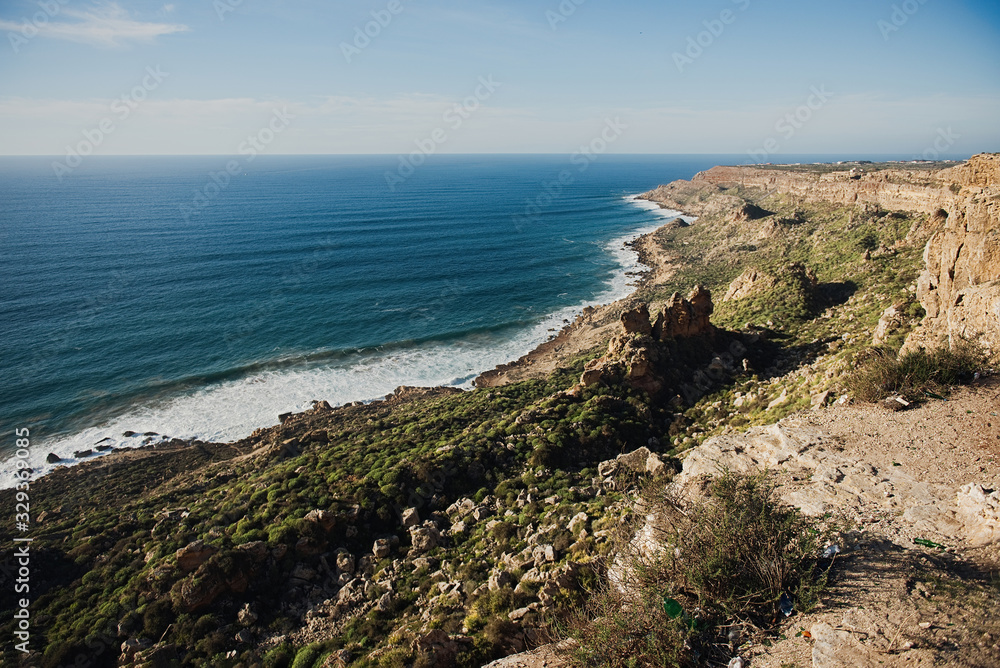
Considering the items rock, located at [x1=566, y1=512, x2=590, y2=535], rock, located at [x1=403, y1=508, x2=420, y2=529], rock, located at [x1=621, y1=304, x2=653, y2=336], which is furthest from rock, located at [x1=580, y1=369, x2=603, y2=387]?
rock, located at [x1=403, y1=508, x2=420, y2=529]

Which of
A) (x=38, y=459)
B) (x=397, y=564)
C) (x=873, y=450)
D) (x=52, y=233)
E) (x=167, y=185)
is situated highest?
(x=167, y=185)

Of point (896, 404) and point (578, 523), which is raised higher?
point (896, 404)

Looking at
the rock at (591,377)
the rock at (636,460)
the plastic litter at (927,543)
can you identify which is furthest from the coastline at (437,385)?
the plastic litter at (927,543)

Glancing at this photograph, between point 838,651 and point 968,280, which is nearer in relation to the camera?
point 838,651

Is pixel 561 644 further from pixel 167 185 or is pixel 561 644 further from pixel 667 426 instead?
pixel 167 185

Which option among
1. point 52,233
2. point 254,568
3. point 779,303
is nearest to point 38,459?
point 254,568

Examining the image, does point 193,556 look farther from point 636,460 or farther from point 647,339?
point 647,339

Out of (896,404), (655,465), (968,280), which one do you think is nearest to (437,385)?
(655,465)
